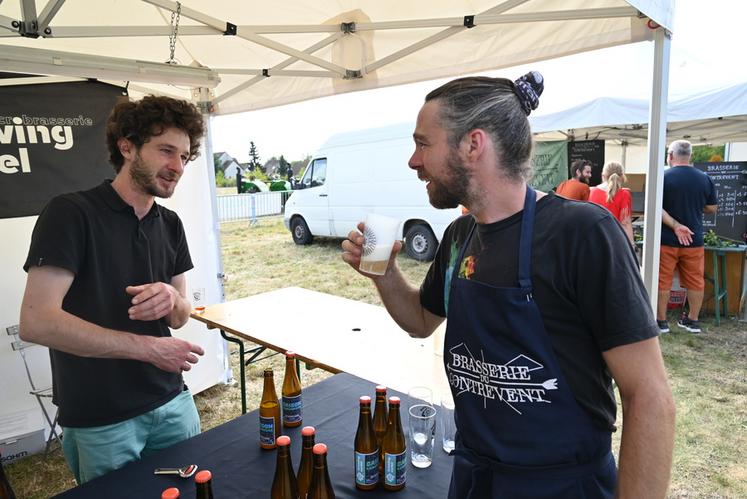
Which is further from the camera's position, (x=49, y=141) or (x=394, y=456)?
(x=49, y=141)

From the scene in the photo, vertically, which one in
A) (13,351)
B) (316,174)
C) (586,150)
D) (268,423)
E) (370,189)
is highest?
(586,150)

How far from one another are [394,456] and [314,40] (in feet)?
9.43

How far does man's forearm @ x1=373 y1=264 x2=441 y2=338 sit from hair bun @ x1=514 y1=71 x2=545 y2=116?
0.65 m

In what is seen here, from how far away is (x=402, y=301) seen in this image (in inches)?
62.9

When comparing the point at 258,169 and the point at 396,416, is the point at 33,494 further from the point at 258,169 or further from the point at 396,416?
the point at 258,169

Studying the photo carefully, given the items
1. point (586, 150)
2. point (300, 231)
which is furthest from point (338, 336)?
point (300, 231)

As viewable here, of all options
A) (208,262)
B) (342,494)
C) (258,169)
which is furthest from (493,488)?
(258,169)

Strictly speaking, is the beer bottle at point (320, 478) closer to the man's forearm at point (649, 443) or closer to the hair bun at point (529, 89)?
the man's forearm at point (649, 443)

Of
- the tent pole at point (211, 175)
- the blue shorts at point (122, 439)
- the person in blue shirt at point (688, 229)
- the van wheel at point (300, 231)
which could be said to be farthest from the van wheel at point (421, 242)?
the blue shorts at point (122, 439)

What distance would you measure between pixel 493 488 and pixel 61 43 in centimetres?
343

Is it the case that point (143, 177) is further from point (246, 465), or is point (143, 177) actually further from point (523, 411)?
point (523, 411)

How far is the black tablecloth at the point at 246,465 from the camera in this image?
55.2 inches

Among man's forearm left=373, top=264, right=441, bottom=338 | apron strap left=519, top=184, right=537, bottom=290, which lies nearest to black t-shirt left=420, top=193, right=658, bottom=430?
apron strap left=519, top=184, right=537, bottom=290

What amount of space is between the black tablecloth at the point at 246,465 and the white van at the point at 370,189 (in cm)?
692
